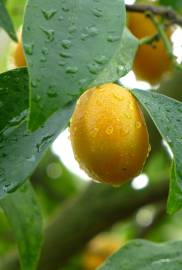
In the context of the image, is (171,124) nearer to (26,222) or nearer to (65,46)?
(65,46)

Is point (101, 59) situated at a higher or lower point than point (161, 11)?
higher

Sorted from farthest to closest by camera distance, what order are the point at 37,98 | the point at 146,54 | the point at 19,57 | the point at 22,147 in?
the point at 146,54, the point at 19,57, the point at 22,147, the point at 37,98

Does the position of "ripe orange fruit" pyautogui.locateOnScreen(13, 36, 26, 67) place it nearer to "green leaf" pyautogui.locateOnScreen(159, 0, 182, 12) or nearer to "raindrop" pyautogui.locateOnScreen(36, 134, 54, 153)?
"green leaf" pyautogui.locateOnScreen(159, 0, 182, 12)

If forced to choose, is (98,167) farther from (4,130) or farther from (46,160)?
(46,160)

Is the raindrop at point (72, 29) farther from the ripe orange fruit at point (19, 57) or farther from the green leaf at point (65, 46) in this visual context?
the ripe orange fruit at point (19, 57)

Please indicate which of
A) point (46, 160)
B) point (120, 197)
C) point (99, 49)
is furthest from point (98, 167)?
point (46, 160)

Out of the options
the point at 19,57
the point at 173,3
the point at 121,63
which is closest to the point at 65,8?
the point at 121,63
